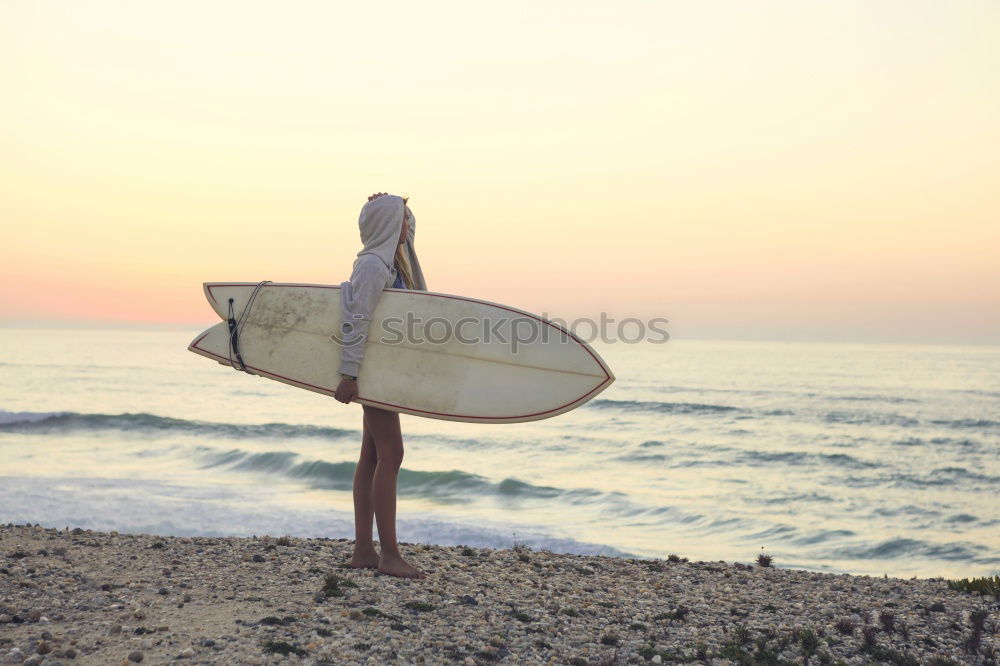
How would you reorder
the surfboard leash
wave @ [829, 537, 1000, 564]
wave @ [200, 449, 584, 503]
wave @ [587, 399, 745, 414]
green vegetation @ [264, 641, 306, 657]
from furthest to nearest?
wave @ [587, 399, 745, 414] → wave @ [200, 449, 584, 503] → wave @ [829, 537, 1000, 564] → the surfboard leash → green vegetation @ [264, 641, 306, 657]

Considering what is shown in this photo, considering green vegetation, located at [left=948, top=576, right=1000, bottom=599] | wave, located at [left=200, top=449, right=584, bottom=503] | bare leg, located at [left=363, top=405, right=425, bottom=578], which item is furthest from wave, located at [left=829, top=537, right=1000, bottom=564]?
bare leg, located at [left=363, top=405, right=425, bottom=578]

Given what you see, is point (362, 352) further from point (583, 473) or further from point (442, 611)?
point (583, 473)

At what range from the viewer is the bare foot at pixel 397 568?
4438 mm

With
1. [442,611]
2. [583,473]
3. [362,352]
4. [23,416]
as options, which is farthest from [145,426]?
[442,611]

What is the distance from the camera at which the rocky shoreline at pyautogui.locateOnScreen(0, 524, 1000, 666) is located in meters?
3.39

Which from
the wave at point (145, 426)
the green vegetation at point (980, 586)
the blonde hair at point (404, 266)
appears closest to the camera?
the blonde hair at point (404, 266)

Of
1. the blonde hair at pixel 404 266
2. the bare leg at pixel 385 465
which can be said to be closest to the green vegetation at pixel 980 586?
the bare leg at pixel 385 465

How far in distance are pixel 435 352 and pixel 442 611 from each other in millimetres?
1568

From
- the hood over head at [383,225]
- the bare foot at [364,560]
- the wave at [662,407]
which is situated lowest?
the wave at [662,407]

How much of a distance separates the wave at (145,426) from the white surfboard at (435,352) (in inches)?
630

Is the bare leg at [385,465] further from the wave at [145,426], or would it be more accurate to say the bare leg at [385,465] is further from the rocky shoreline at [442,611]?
the wave at [145,426]

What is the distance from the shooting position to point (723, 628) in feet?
13.0

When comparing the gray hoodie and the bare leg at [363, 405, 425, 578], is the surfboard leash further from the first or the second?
the bare leg at [363, 405, 425, 578]

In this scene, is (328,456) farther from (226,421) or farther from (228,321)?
(228,321)
